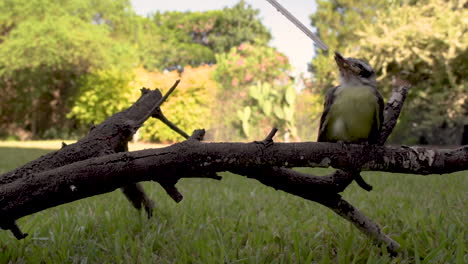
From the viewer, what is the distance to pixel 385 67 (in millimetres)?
14461

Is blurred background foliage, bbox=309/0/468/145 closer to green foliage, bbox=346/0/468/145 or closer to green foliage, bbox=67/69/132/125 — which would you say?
green foliage, bbox=346/0/468/145

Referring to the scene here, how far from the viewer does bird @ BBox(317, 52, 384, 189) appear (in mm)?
2475

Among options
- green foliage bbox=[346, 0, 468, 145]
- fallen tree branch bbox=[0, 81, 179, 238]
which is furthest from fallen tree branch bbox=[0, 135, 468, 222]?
green foliage bbox=[346, 0, 468, 145]

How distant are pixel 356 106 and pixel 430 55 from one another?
13356 mm

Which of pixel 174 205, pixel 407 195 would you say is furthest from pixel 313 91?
pixel 174 205

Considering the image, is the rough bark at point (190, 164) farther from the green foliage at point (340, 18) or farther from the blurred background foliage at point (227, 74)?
the green foliage at point (340, 18)

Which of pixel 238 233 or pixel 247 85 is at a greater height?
pixel 247 85

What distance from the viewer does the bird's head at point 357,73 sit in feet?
8.11

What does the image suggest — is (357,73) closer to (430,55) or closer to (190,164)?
(190,164)

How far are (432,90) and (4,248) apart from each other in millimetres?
14623

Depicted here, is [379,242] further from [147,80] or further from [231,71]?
[231,71]

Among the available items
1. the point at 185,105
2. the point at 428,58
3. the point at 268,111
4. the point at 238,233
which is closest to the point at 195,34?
the point at 185,105

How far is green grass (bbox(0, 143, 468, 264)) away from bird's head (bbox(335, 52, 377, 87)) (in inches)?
40.3

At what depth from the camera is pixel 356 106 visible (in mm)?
2502
